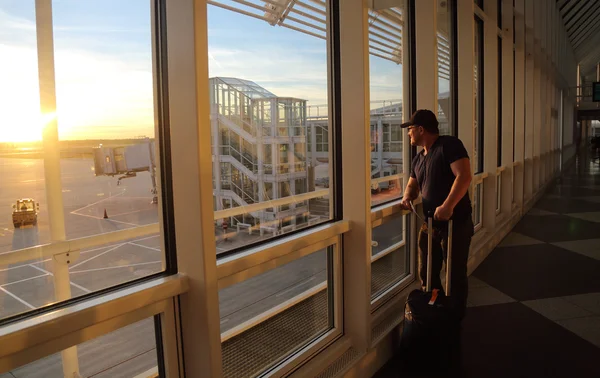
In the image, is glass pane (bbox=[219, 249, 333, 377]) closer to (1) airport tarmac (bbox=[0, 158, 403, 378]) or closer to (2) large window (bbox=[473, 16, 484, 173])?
(1) airport tarmac (bbox=[0, 158, 403, 378])

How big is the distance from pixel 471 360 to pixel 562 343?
2.31ft

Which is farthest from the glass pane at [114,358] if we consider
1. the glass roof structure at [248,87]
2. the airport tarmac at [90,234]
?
the glass roof structure at [248,87]

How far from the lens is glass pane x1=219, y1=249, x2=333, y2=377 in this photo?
2.29 metres

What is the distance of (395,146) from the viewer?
4.01 m

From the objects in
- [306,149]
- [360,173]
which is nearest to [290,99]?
[306,149]

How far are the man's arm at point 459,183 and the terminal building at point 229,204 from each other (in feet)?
1.65

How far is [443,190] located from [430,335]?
893 mm

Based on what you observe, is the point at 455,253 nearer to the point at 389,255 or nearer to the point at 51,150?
the point at 389,255

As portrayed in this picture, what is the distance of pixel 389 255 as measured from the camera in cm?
387

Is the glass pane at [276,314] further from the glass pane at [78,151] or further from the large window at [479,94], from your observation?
the large window at [479,94]

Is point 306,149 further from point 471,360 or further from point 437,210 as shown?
point 471,360

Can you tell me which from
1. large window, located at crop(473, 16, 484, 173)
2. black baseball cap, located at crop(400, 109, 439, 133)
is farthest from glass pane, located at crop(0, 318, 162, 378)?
large window, located at crop(473, 16, 484, 173)

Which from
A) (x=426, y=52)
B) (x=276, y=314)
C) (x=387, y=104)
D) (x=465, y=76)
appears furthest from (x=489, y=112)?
(x=276, y=314)

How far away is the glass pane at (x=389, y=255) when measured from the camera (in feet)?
11.4
